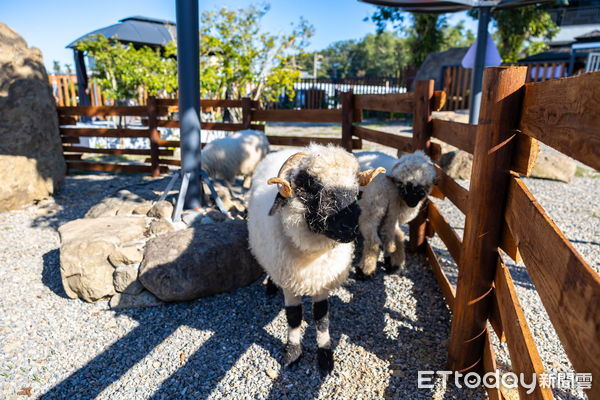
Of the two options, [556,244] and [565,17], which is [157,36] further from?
[565,17]

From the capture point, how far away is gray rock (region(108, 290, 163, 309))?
377cm

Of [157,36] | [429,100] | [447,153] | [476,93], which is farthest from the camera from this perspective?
[157,36]

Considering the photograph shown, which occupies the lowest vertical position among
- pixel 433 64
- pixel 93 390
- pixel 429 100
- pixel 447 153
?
pixel 93 390

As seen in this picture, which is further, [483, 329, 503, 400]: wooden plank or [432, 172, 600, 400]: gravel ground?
[432, 172, 600, 400]: gravel ground

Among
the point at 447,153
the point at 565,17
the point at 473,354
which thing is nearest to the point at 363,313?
the point at 473,354

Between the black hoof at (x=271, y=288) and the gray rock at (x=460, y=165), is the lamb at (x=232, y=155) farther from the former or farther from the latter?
the gray rock at (x=460, y=165)

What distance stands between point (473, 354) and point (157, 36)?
59.3 feet

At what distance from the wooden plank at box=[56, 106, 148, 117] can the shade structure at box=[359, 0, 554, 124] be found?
563 cm

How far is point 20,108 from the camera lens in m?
6.83

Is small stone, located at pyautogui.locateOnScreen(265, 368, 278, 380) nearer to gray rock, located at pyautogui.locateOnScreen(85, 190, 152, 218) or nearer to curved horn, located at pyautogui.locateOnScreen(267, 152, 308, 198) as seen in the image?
curved horn, located at pyautogui.locateOnScreen(267, 152, 308, 198)

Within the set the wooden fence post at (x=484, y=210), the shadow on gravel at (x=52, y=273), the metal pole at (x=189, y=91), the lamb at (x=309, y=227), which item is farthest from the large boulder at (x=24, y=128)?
the wooden fence post at (x=484, y=210)

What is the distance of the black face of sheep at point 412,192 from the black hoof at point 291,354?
1.84m

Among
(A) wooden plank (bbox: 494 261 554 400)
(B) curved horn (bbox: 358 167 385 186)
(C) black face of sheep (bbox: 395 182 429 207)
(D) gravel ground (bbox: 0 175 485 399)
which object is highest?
(B) curved horn (bbox: 358 167 385 186)

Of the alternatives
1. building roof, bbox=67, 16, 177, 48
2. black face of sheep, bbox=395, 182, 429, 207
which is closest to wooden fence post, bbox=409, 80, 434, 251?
black face of sheep, bbox=395, 182, 429, 207
